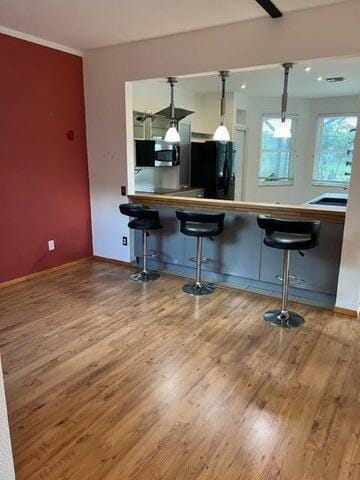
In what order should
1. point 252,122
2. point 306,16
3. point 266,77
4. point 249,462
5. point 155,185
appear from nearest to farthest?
point 249,462
point 306,16
point 266,77
point 155,185
point 252,122

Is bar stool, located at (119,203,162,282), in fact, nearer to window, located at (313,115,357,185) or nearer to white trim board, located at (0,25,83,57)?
white trim board, located at (0,25,83,57)

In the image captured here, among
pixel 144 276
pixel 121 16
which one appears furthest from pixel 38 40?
pixel 144 276

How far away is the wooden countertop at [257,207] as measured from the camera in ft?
10.7

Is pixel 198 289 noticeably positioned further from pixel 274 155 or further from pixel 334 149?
pixel 334 149

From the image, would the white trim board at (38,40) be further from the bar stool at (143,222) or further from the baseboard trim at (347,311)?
the baseboard trim at (347,311)

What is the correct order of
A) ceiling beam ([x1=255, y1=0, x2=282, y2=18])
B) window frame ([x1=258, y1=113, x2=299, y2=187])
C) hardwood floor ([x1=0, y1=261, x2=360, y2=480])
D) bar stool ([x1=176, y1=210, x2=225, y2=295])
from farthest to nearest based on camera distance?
1. window frame ([x1=258, y1=113, x2=299, y2=187])
2. bar stool ([x1=176, y1=210, x2=225, y2=295])
3. ceiling beam ([x1=255, y1=0, x2=282, y2=18])
4. hardwood floor ([x1=0, y1=261, x2=360, y2=480])

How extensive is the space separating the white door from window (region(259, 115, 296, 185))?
1.46 ft

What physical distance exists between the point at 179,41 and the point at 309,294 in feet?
9.63

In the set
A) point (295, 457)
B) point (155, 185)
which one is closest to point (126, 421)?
point (295, 457)

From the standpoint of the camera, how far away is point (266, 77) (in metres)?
5.23

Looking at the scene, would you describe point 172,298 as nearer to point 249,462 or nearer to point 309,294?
point 309,294

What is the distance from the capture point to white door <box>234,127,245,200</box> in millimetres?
7133

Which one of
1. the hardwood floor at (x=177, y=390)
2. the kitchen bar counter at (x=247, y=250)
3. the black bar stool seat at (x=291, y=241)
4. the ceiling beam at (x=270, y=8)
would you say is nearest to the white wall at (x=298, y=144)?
the kitchen bar counter at (x=247, y=250)

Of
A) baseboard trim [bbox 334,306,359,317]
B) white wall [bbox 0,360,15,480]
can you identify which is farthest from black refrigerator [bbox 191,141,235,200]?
white wall [bbox 0,360,15,480]
